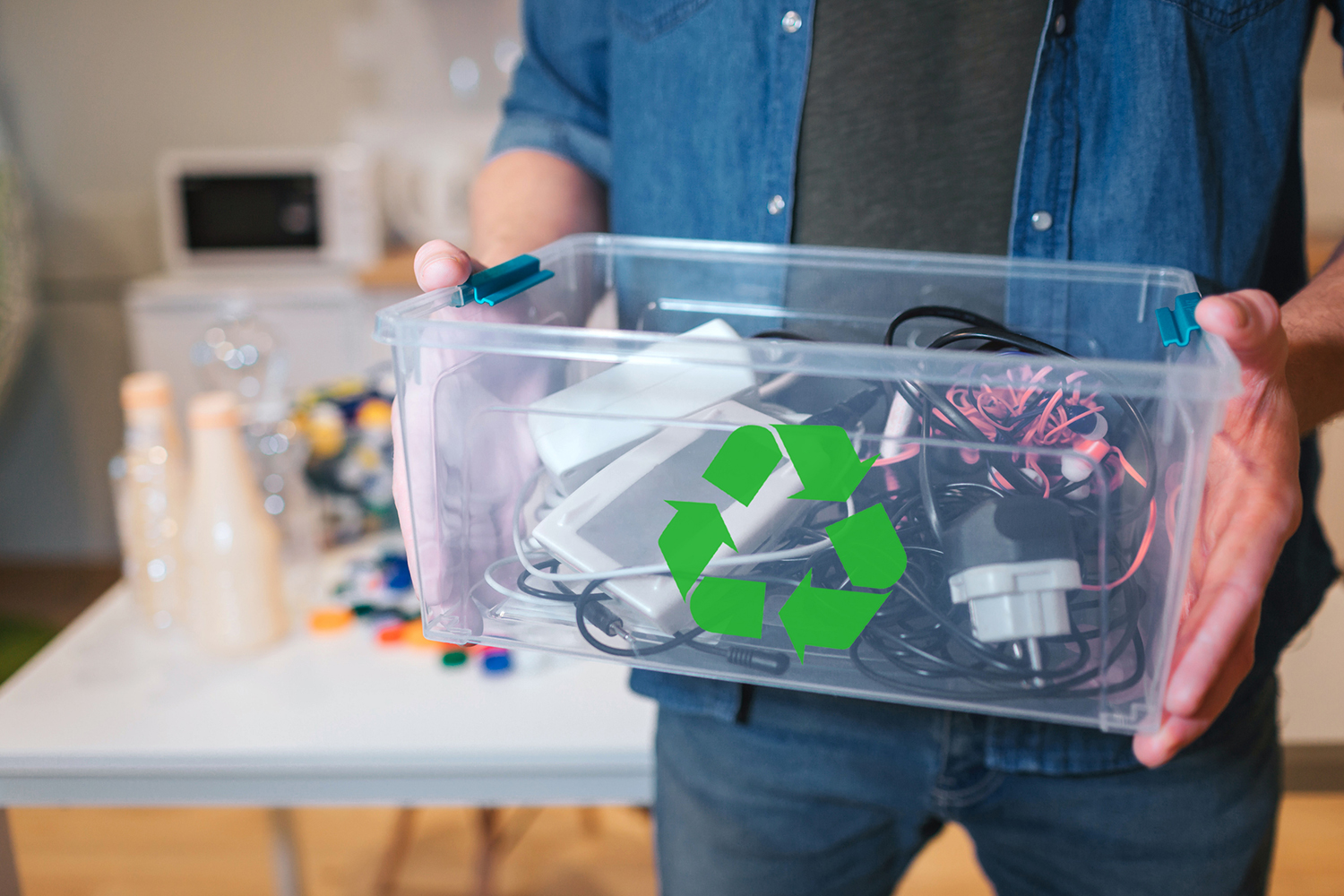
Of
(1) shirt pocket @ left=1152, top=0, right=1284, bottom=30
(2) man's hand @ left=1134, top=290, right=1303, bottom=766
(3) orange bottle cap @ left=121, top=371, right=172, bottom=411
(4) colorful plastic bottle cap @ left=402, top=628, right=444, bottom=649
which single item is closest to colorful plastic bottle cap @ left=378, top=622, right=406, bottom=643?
(4) colorful plastic bottle cap @ left=402, top=628, right=444, bottom=649

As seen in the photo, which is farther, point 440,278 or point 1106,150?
point 1106,150

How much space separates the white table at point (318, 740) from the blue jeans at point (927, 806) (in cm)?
13

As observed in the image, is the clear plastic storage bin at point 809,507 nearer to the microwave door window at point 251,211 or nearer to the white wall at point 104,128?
the microwave door window at point 251,211

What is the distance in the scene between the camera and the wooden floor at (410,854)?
4.95 feet

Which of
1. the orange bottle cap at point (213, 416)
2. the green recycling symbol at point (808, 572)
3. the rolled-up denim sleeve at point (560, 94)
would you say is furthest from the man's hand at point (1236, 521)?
the orange bottle cap at point (213, 416)

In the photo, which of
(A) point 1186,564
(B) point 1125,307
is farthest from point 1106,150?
(A) point 1186,564

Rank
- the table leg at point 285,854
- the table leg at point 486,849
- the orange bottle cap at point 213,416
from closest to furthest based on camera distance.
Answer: the orange bottle cap at point 213,416 → the table leg at point 285,854 → the table leg at point 486,849

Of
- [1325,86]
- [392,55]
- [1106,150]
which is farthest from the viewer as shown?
[392,55]

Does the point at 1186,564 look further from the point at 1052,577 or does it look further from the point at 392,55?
the point at 392,55

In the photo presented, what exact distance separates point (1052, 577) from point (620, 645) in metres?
0.20

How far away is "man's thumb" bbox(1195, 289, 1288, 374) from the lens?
0.37 m

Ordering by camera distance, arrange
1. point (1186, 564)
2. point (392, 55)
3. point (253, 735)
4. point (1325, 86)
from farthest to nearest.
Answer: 1. point (392, 55)
2. point (1325, 86)
3. point (253, 735)
4. point (1186, 564)

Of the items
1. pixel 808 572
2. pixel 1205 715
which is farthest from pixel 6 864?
pixel 1205 715

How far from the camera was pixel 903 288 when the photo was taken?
0.61m
